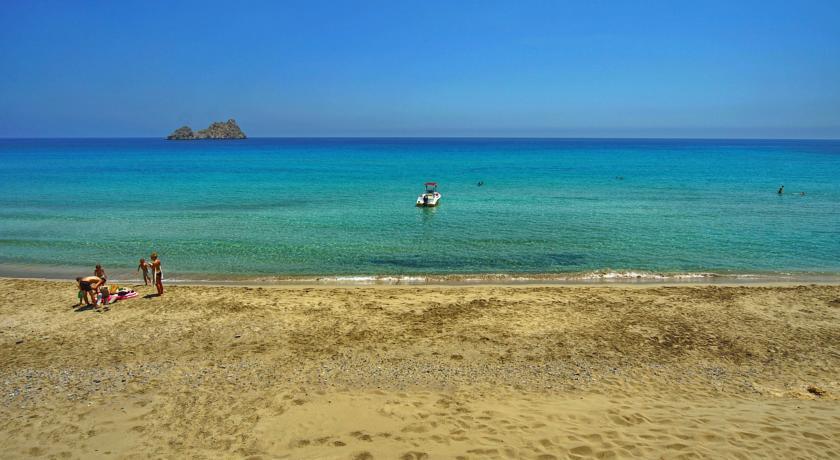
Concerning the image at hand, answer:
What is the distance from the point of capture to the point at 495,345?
1080 cm

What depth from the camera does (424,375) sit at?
369 inches

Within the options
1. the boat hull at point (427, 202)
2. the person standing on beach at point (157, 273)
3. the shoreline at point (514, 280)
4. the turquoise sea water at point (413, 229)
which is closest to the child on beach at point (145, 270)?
the person standing on beach at point (157, 273)

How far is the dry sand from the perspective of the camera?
23.7 feet

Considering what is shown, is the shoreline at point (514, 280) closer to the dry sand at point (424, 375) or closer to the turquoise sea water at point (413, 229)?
the turquoise sea water at point (413, 229)

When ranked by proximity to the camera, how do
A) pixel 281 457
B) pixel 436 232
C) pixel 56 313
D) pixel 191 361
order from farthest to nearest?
pixel 436 232 < pixel 56 313 < pixel 191 361 < pixel 281 457

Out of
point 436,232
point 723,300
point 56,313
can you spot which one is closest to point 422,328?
point 723,300

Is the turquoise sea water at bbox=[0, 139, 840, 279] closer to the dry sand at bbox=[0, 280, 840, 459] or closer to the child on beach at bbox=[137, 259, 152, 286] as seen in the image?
the child on beach at bbox=[137, 259, 152, 286]

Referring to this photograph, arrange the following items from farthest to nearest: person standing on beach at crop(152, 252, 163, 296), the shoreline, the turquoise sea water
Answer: the turquoise sea water
the shoreline
person standing on beach at crop(152, 252, 163, 296)

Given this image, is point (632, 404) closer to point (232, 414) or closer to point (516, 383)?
point (516, 383)

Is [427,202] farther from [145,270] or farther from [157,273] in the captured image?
[157,273]

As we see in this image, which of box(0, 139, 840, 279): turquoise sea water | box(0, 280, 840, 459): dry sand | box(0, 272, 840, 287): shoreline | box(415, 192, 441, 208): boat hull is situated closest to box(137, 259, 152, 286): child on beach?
box(0, 272, 840, 287): shoreline

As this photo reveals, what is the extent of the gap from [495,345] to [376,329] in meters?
3.10

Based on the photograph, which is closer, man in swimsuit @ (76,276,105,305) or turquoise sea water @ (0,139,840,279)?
man in swimsuit @ (76,276,105,305)

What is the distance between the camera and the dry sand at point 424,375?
721 cm
